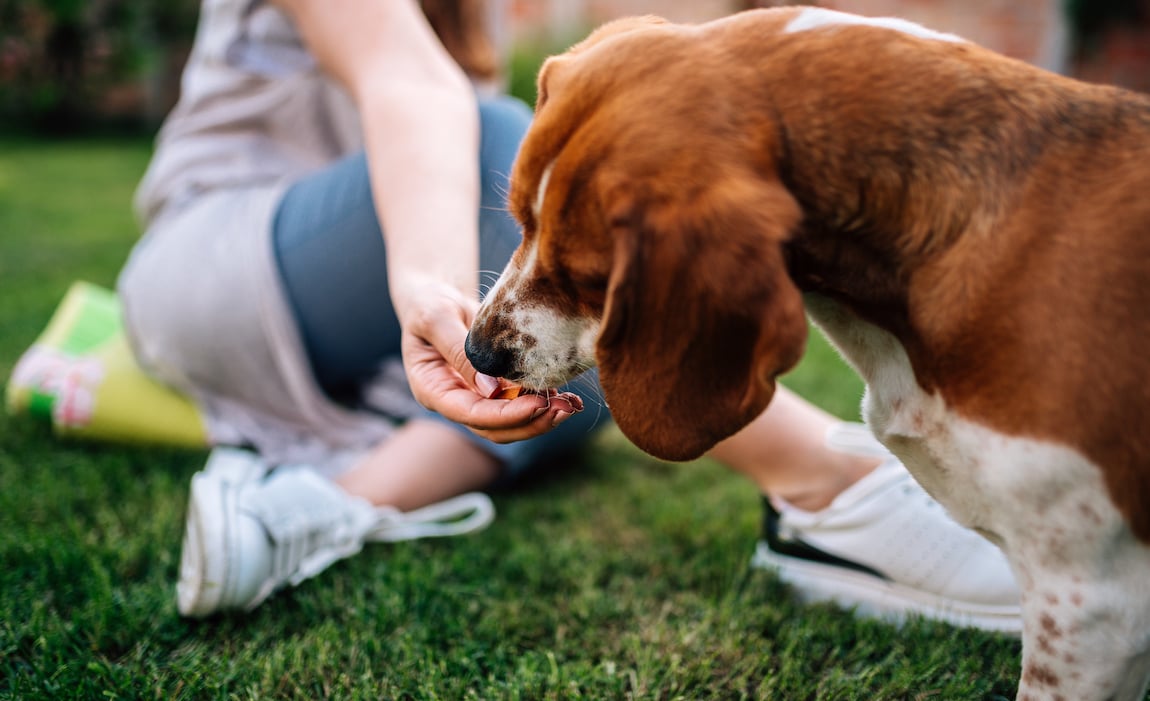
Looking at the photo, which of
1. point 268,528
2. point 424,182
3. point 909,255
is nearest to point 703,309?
point 909,255

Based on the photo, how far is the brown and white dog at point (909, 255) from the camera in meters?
1.39

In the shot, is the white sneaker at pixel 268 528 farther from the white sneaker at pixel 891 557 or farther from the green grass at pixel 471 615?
the white sneaker at pixel 891 557

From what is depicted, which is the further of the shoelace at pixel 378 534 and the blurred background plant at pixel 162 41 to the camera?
the blurred background plant at pixel 162 41

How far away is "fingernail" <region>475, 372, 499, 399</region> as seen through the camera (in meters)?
1.81

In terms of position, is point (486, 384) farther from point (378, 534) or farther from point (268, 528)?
point (378, 534)

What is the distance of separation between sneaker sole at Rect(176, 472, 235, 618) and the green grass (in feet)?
0.22

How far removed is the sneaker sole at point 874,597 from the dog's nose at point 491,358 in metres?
1.09

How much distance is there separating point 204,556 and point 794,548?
1.40 meters

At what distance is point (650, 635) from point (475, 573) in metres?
0.52

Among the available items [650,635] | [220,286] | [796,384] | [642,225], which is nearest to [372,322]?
[220,286]

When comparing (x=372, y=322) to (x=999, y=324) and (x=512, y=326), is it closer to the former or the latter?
(x=512, y=326)

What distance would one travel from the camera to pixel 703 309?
4.63 feet

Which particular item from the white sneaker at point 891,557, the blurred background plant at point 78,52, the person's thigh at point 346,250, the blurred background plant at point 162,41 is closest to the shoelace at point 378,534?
the person's thigh at point 346,250

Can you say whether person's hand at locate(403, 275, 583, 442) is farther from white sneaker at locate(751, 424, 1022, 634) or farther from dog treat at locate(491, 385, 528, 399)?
white sneaker at locate(751, 424, 1022, 634)
